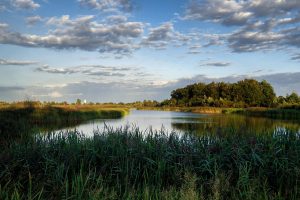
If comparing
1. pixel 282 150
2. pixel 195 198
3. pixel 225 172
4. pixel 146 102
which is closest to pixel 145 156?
pixel 225 172

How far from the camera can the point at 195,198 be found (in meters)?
5.33

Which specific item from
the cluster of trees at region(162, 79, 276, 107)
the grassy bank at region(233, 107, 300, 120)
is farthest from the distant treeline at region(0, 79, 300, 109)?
the grassy bank at region(233, 107, 300, 120)

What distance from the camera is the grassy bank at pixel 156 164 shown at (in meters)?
6.83

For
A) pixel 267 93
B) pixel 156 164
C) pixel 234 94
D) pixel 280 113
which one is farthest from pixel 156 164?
pixel 267 93

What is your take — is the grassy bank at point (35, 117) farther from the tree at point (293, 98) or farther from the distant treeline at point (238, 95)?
the tree at point (293, 98)

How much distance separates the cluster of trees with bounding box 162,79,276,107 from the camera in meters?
76.7

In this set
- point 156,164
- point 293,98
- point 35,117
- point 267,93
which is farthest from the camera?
point 267,93

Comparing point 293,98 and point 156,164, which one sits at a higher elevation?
point 293,98

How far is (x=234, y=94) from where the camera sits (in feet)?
262

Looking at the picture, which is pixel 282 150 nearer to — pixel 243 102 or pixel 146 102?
pixel 243 102

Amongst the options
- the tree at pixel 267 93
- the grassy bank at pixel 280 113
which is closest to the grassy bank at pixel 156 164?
the grassy bank at pixel 280 113

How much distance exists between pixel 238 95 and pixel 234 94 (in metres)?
1.08

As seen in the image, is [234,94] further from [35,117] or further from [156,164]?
[156,164]

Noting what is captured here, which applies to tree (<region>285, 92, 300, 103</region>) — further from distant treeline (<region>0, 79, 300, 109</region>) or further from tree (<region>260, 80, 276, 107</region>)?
tree (<region>260, 80, 276, 107</region>)
